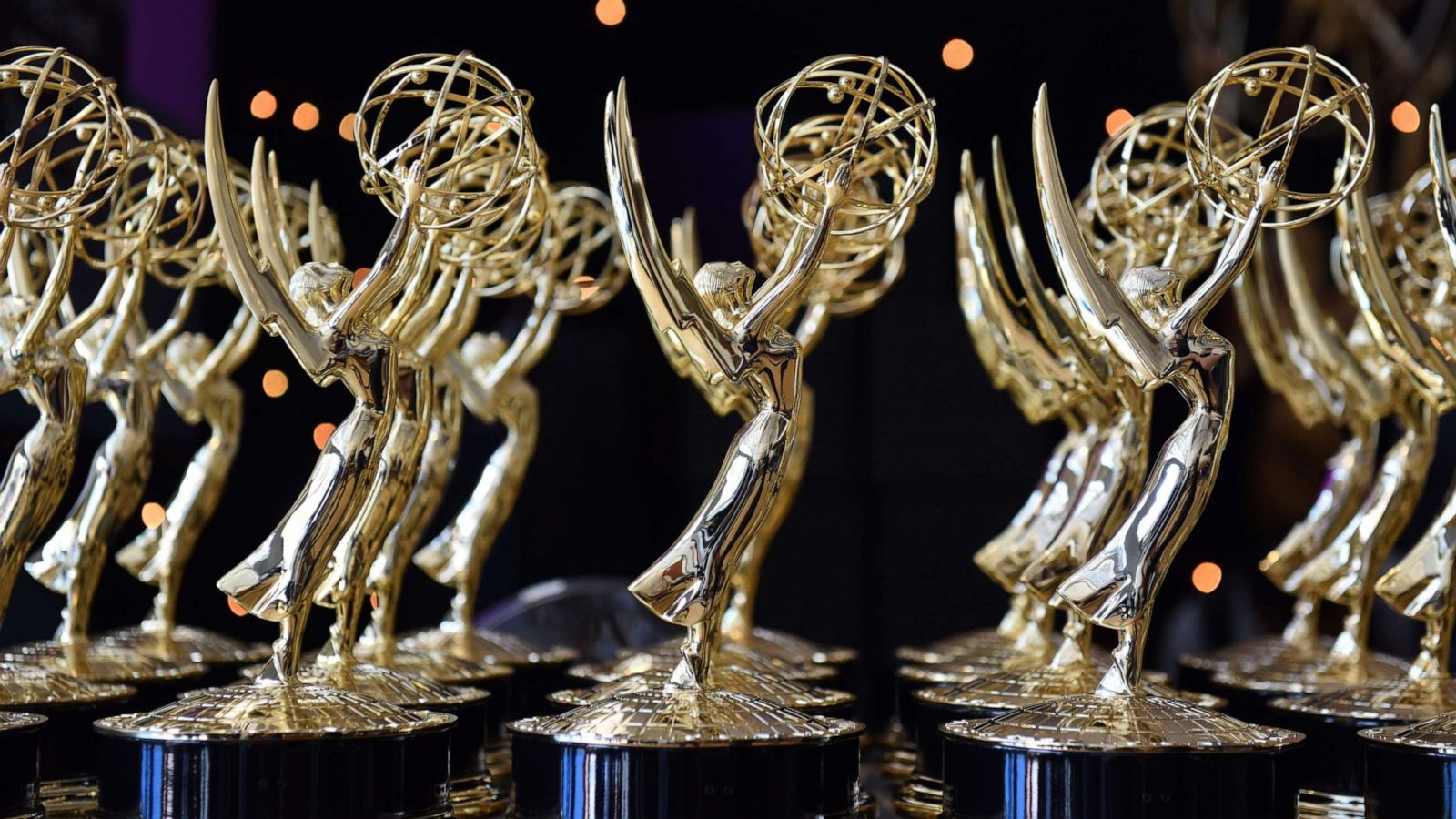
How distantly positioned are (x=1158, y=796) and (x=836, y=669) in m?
2.31

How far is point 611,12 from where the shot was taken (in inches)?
323

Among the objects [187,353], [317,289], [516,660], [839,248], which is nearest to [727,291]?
[317,289]

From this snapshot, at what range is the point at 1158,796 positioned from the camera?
3896mm

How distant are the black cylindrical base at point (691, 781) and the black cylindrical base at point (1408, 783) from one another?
113 centimetres

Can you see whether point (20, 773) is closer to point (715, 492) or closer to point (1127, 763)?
point (715, 492)

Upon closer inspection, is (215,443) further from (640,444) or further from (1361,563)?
(1361,563)

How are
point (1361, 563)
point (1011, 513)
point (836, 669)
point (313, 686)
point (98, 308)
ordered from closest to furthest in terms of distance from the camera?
point (313, 686) < point (98, 308) < point (1361, 563) < point (836, 669) < point (1011, 513)

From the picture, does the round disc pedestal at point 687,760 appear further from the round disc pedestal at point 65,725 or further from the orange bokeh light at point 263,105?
the orange bokeh light at point 263,105

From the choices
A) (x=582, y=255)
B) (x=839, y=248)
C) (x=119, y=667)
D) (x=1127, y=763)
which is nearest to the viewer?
(x=1127, y=763)

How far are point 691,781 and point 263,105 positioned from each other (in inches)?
186

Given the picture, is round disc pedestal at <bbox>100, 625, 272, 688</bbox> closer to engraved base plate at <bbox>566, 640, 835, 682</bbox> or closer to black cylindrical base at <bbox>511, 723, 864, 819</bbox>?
engraved base plate at <bbox>566, 640, 835, 682</bbox>

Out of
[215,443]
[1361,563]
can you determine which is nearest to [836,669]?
[1361,563]

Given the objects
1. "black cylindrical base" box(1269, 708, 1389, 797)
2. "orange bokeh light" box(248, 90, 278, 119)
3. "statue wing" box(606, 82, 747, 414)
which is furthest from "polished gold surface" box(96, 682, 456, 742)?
"orange bokeh light" box(248, 90, 278, 119)

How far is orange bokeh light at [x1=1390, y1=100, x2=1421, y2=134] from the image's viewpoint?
26.1 feet
